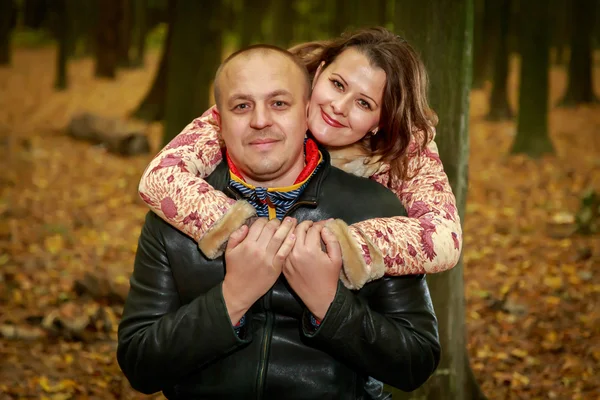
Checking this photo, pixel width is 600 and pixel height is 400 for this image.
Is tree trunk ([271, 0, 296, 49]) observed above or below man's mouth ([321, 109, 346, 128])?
below

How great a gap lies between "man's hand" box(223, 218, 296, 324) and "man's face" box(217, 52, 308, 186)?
0.32 m

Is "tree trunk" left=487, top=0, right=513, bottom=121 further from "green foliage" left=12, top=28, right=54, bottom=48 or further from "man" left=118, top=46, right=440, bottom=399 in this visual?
"green foliage" left=12, top=28, right=54, bottom=48

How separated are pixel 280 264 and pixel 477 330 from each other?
418cm

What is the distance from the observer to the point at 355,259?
229 centimetres

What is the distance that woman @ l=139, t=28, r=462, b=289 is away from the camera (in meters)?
2.46

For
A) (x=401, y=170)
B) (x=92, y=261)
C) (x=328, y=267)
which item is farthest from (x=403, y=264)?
(x=92, y=261)

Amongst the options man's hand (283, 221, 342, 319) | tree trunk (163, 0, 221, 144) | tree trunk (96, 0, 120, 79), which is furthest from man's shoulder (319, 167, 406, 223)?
tree trunk (96, 0, 120, 79)

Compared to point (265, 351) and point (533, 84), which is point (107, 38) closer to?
point (533, 84)

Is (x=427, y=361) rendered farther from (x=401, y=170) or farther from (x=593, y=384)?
(x=593, y=384)

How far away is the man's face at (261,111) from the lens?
8.21 ft

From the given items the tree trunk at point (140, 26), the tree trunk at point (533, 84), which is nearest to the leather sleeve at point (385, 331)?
the tree trunk at point (533, 84)

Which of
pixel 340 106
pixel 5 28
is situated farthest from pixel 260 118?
pixel 5 28

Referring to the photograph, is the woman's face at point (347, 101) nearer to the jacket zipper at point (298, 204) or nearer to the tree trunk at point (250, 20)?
the jacket zipper at point (298, 204)

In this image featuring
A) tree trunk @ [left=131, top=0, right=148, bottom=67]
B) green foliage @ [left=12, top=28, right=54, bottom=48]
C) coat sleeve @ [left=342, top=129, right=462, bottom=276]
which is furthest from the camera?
green foliage @ [left=12, top=28, right=54, bottom=48]
